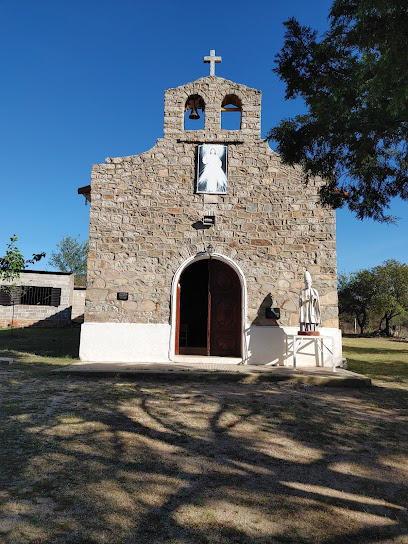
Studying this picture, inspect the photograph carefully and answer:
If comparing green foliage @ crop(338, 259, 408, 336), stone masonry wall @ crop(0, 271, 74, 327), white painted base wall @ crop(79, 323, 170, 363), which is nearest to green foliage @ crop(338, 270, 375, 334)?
green foliage @ crop(338, 259, 408, 336)

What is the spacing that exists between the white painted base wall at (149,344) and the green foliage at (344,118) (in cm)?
345

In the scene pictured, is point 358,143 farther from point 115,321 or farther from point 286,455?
point 115,321

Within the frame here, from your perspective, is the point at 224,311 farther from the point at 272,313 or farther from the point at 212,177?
the point at 212,177

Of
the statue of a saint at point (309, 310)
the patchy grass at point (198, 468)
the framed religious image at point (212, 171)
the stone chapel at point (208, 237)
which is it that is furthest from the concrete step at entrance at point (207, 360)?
the framed religious image at point (212, 171)

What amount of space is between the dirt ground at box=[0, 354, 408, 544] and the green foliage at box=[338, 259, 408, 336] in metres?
21.4

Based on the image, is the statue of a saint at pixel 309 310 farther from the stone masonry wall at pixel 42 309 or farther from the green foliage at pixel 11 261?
the stone masonry wall at pixel 42 309

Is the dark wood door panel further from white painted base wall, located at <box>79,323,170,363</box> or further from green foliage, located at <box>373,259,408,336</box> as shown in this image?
green foliage, located at <box>373,259,408,336</box>

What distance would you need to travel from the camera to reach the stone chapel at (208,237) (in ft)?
28.9

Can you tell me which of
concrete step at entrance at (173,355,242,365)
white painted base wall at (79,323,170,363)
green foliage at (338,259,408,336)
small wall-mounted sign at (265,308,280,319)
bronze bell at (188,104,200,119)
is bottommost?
concrete step at entrance at (173,355,242,365)

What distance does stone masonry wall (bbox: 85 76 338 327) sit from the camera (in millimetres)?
8906

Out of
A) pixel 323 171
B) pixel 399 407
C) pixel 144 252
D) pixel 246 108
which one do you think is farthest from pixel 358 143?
pixel 144 252

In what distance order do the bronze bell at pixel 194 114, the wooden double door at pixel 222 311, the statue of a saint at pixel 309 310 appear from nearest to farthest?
the statue of a saint at pixel 309 310 < the wooden double door at pixel 222 311 < the bronze bell at pixel 194 114

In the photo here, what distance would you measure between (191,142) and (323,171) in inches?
162

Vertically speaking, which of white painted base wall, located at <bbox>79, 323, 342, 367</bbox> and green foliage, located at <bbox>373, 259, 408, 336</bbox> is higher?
green foliage, located at <bbox>373, 259, 408, 336</bbox>
